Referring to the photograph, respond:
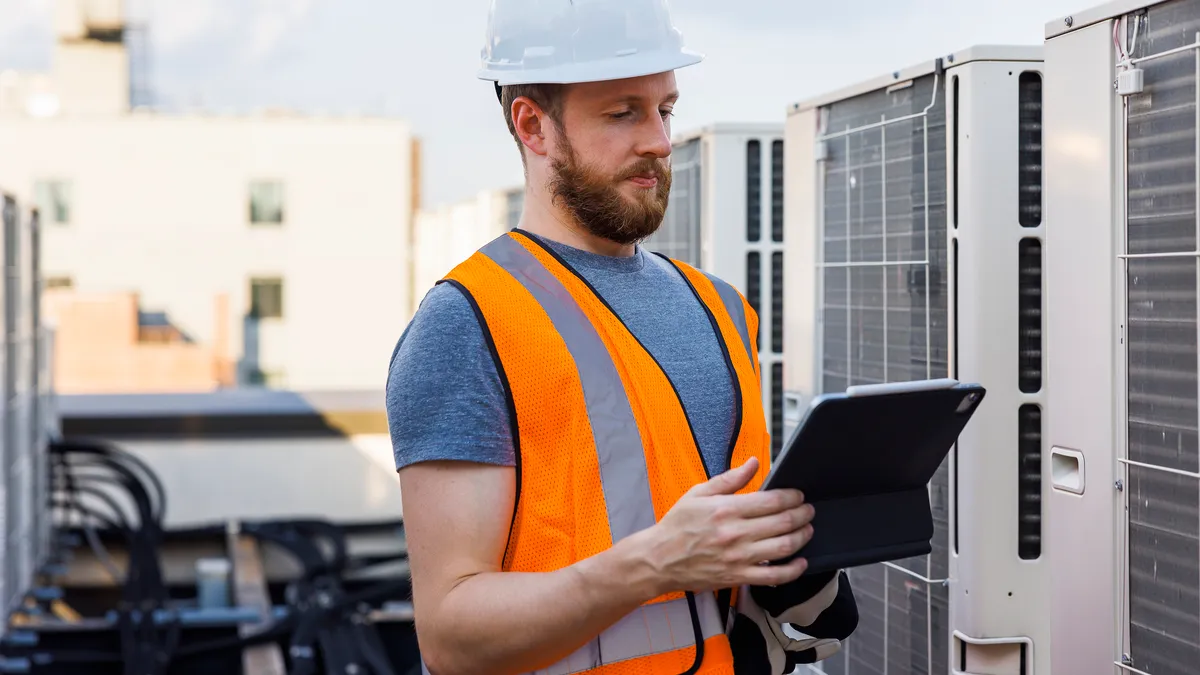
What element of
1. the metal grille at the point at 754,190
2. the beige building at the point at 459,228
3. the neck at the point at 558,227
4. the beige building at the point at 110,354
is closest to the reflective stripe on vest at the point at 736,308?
the neck at the point at 558,227

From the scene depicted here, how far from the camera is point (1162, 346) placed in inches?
77.1

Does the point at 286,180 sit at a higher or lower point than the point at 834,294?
higher

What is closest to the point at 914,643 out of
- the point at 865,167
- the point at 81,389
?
the point at 865,167

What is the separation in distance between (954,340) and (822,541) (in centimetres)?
109

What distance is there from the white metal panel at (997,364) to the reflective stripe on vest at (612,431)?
3.41 ft

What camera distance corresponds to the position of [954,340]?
253 centimetres

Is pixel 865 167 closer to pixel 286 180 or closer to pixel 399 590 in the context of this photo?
pixel 399 590

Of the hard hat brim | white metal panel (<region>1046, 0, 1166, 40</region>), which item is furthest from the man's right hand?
white metal panel (<region>1046, 0, 1166, 40</region>)

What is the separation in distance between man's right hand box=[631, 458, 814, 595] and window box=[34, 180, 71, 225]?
33.8 metres

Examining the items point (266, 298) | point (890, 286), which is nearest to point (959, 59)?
point (890, 286)

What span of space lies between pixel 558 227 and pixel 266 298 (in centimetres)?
3315

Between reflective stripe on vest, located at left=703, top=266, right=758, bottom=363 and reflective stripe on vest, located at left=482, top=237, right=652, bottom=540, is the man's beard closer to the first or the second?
reflective stripe on vest, located at left=482, top=237, right=652, bottom=540

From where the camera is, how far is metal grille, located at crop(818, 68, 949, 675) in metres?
2.62

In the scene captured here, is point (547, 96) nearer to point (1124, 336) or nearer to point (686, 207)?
point (1124, 336)
